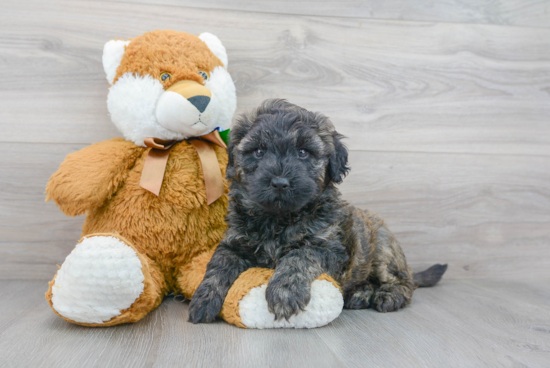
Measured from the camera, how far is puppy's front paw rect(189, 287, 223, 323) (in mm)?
1525

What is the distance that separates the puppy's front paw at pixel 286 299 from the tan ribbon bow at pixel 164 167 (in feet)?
1.76

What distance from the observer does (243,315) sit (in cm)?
149

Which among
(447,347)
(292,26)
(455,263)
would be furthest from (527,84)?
(447,347)

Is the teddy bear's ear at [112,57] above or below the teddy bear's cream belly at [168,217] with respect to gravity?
above

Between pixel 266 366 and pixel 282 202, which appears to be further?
pixel 282 202

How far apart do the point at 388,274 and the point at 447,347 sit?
514mm

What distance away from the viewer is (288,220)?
167 centimetres

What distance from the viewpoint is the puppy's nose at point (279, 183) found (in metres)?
1.45

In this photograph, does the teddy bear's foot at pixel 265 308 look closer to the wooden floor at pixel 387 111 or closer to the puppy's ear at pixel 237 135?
the wooden floor at pixel 387 111

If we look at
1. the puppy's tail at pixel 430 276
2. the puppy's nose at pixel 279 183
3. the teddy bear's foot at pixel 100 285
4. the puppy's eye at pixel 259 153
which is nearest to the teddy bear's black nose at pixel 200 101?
the puppy's eye at pixel 259 153

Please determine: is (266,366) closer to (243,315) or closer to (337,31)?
(243,315)

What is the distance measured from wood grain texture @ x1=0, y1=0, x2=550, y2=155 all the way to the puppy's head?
2.03ft

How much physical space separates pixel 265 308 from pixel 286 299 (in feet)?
0.43

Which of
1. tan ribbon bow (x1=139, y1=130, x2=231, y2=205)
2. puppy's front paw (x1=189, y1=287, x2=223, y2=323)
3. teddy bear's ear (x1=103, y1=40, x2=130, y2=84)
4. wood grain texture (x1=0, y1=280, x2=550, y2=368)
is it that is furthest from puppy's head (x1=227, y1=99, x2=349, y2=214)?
teddy bear's ear (x1=103, y1=40, x2=130, y2=84)
